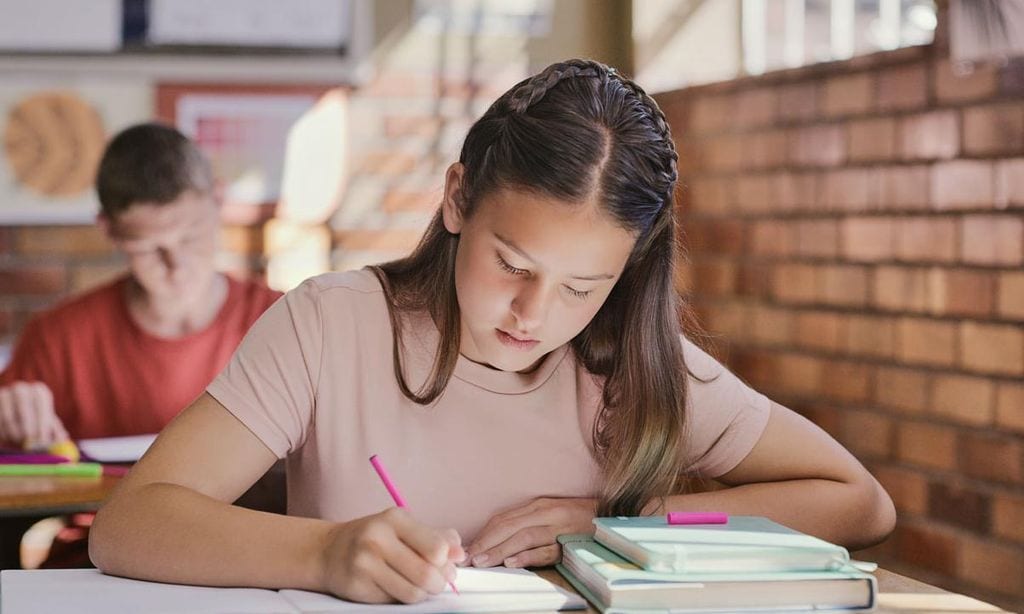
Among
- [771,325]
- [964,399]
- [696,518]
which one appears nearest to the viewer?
[696,518]

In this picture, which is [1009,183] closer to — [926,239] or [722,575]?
[926,239]

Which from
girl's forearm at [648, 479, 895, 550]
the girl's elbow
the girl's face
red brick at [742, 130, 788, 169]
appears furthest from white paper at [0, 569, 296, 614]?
red brick at [742, 130, 788, 169]

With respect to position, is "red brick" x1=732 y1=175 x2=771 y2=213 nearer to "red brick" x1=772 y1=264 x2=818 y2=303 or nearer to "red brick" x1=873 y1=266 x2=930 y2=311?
"red brick" x1=772 y1=264 x2=818 y2=303

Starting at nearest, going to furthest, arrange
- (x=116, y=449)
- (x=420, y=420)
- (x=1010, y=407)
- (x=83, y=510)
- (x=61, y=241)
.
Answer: (x=420, y=420) < (x=83, y=510) < (x=116, y=449) < (x=1010, y=407) < (x=61, y=241)

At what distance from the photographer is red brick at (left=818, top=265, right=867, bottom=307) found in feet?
8.85

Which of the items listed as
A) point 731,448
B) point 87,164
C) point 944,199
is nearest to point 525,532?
point 731,448

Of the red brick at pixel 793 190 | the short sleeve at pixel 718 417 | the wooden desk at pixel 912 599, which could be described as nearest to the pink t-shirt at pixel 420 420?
the short sleeve at pixel 718 417

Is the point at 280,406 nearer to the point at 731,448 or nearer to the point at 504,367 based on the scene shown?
the point at 504,367

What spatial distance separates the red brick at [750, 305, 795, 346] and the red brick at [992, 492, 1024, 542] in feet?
2.21

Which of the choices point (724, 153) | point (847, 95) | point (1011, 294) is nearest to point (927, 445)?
point (1011, 294)

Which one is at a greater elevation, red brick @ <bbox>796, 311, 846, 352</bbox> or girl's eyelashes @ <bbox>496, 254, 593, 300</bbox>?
girl's eyelashes @ <bbox>496, 254, 593, 300</bbox>

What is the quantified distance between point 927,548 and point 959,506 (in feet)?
0.43

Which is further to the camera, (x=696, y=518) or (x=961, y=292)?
(x=961, y=292)

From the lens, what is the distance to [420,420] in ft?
5.02
